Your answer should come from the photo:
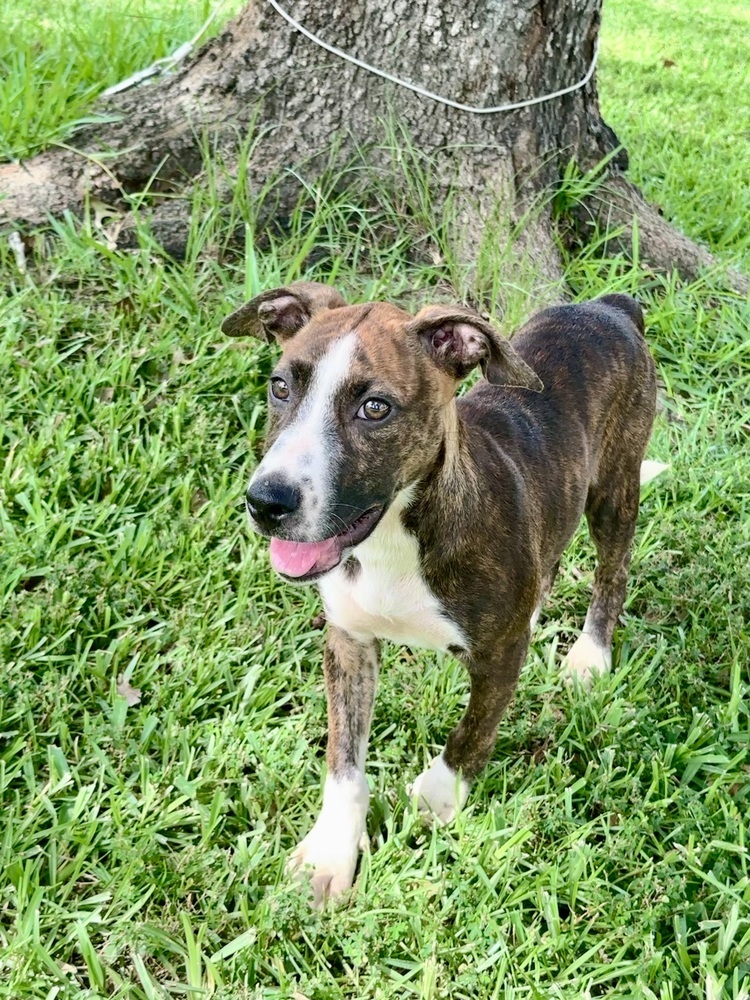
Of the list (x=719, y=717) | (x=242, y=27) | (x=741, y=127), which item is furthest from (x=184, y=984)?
(x=741, y=127)

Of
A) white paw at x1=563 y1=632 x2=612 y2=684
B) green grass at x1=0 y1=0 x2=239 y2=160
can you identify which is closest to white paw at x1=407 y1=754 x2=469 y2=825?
white paw at x1=563 y1=632 x2=612 y2=684

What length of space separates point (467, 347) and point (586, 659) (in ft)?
4.48

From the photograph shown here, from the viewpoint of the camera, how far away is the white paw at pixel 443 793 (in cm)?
274

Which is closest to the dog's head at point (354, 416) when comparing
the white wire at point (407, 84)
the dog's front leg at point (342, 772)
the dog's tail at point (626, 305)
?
the dog's front leg at point (342, 772)

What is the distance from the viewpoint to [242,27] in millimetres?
4484

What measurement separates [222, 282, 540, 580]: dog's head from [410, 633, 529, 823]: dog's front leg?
2.15 feet

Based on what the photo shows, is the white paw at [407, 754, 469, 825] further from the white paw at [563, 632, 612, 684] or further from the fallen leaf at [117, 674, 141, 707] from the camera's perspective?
the fallen leaf at [117, 674, 141, 707]

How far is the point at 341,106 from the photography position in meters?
4.42

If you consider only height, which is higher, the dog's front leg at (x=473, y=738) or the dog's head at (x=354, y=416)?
the dog's head at (x=354, y=416)

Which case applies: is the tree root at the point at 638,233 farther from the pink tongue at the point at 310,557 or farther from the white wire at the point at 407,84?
the pink tongue at the point at 310,557

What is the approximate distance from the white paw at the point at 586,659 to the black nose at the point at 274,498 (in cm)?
155

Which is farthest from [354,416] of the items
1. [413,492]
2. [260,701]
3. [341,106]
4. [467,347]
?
[341,106]

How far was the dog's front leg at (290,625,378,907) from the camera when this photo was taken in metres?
2.58

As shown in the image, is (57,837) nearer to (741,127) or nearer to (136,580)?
(136,580)
